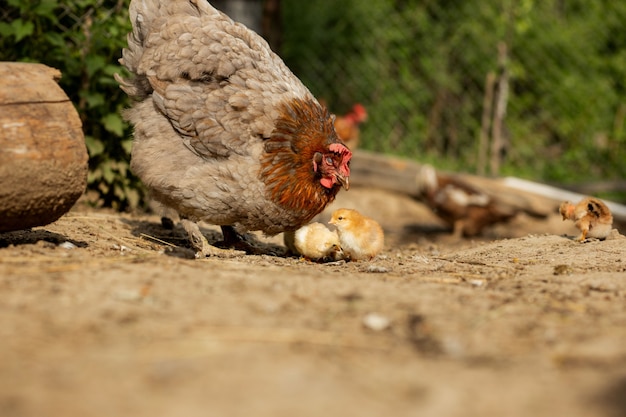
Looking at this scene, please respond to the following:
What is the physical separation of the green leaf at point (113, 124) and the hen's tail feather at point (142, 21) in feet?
2.80

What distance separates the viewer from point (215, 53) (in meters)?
5.05

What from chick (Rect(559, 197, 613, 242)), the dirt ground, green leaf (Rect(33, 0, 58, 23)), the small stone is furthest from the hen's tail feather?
chick (Rect(559, 197, 613, 242))

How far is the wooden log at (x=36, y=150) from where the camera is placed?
3.86 m

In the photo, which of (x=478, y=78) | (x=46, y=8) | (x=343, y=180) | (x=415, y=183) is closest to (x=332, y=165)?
(x=343, y=180)

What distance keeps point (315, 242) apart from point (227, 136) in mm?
1036

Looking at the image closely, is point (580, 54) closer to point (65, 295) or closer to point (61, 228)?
point (61, 228)

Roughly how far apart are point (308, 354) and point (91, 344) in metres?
0.79

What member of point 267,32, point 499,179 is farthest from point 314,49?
point 499,179

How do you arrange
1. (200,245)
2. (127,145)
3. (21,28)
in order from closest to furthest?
(200,245), (21,28), (127,145)

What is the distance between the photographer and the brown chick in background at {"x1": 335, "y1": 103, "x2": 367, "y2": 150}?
1040 cm

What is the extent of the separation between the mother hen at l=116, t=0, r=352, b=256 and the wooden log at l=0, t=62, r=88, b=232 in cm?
89

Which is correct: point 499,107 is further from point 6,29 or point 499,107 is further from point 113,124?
point 6,29

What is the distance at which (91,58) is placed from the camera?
6.10 meters

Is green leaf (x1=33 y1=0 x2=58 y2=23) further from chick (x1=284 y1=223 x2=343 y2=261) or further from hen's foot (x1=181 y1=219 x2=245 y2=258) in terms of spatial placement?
chick (x1=284 y1=223 x2=343 y2=261)
